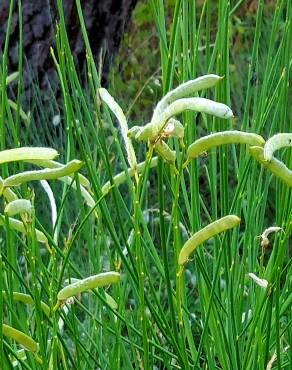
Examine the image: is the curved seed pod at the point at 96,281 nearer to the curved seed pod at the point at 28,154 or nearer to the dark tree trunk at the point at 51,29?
the curved seed pod at the point at 28,154

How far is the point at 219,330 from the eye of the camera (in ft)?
3.44

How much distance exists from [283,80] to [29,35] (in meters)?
1.68

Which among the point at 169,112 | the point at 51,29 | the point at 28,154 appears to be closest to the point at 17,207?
Answer: the point at 28,154

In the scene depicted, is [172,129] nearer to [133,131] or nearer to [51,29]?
[133,131]

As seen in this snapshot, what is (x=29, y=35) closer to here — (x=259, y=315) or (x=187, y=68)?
(x=187, y=68)

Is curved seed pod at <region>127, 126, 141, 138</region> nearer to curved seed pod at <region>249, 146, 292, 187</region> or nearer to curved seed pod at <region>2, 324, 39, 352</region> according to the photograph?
curved seed pod at <region>249, 146, 292, 187</region>

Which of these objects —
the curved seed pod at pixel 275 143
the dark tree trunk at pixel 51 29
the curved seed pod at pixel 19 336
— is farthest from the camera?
the dark tree trunk at pixel 51 29

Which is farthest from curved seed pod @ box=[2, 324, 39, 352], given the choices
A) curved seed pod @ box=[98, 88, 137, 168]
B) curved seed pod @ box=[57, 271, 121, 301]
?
curved seed pod @ box=[98, 88, 137, 168]

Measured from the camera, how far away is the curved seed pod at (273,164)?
72 centimetres

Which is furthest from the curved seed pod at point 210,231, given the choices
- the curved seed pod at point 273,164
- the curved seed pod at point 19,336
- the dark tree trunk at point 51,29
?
the dark tree trunk at point 51,29

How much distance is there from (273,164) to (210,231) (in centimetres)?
8

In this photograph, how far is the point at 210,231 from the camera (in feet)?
2.53

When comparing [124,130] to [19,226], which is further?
[19,226]

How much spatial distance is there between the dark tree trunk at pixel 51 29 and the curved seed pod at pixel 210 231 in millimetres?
1782
